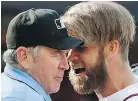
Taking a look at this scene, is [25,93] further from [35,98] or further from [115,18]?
[115,18]

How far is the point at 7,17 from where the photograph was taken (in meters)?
4.38

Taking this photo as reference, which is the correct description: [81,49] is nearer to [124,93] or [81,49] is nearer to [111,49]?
[111,49]

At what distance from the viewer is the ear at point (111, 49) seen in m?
2.33

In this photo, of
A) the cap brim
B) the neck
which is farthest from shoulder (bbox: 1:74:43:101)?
the neck

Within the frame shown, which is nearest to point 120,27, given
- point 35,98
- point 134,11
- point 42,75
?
point 42,75

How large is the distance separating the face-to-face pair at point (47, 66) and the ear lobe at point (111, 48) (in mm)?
463

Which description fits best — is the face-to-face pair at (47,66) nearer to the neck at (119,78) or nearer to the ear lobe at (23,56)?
the ear lobe at (23,56)

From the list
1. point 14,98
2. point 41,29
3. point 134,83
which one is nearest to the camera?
point 14,98

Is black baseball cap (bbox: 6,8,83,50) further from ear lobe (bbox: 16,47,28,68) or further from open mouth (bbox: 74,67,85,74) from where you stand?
open mouth (bbox: 74,67,85,74)

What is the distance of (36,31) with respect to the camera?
1.83 metres

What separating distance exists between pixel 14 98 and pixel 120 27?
0.97m

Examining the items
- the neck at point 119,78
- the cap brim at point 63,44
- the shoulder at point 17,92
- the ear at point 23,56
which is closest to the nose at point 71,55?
the neck at point 119,78

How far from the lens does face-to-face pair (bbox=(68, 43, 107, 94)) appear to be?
7.69 feet

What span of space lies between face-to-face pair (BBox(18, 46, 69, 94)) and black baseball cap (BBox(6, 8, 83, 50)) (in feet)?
0.14
